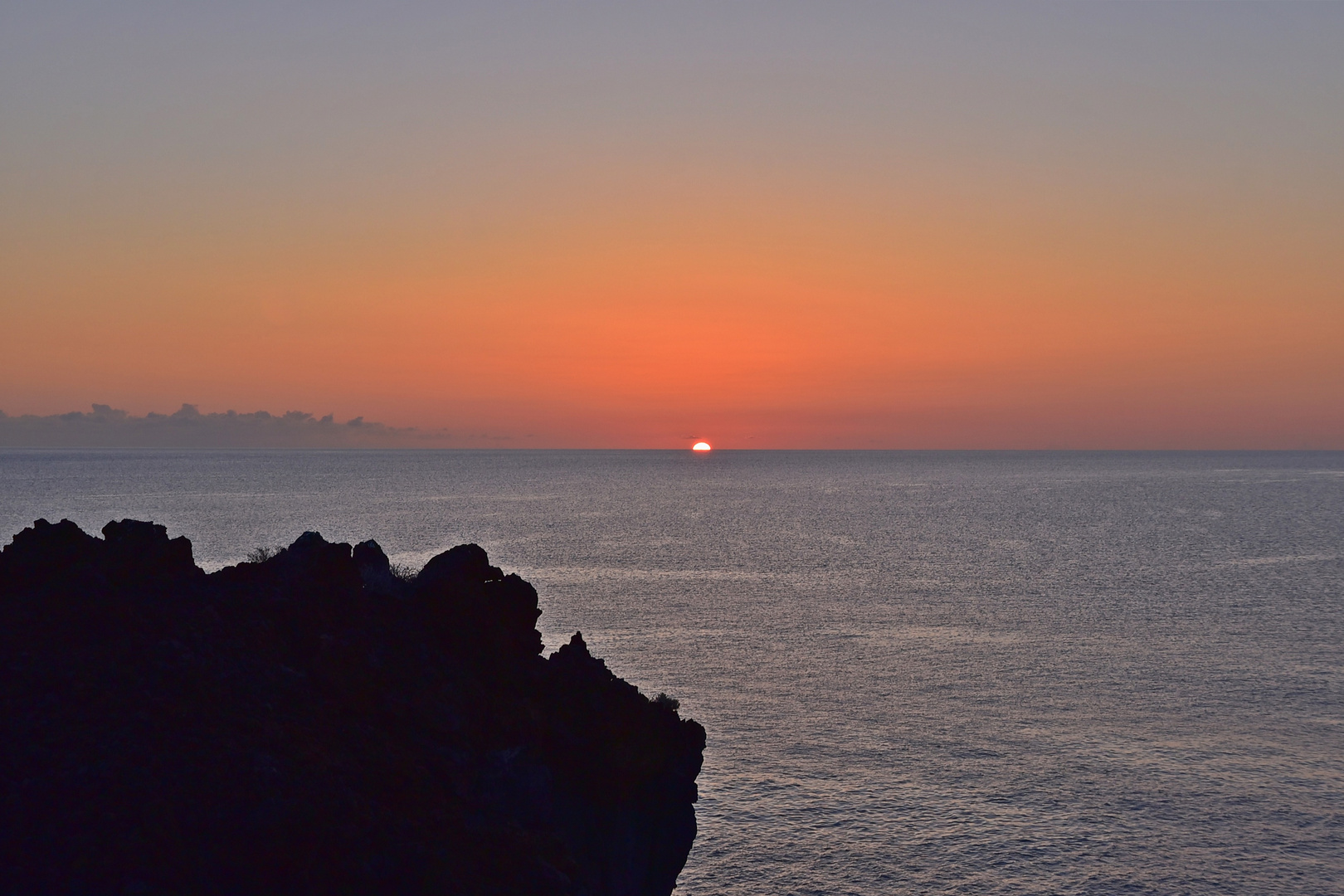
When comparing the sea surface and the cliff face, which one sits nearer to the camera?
the cliff face

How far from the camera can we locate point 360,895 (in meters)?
18.0

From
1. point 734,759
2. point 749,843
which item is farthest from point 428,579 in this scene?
point 734,759

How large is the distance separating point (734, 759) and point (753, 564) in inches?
2690

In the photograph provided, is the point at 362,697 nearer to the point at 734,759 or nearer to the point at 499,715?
the point at 499,715

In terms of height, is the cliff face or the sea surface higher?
the cliff face

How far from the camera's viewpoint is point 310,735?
20.6m

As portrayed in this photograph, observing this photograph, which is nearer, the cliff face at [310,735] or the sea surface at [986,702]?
the cliff face at [310,735]

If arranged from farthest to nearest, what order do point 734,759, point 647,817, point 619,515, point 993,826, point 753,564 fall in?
point 619,515 → point 753,564 → point 734,759 → point 993,826 → point 647,817

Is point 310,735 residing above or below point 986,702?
above

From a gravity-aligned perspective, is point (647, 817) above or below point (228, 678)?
below

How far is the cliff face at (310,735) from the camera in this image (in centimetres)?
1756

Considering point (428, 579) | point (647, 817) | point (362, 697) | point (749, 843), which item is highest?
point (428, 579)

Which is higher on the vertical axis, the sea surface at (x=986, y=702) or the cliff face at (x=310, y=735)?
the cliff face at (x=310, y=735)

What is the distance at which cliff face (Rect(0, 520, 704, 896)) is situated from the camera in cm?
1756
